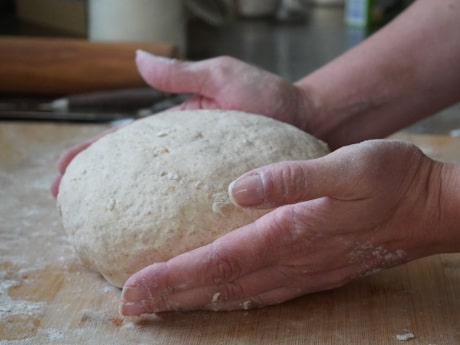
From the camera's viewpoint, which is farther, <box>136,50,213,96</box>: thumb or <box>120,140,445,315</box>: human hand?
<box>136,50,213,96</box>: thumb

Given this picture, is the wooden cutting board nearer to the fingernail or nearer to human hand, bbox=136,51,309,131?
the fingernail

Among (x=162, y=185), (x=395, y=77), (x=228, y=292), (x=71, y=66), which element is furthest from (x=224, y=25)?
(x=228, y=292)

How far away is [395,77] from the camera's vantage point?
1697mm

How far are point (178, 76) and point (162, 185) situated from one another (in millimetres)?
414

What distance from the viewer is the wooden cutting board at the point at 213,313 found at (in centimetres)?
119

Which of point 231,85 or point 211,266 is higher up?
point 231,85

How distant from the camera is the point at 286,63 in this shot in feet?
9.96

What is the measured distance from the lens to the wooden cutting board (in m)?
1.19

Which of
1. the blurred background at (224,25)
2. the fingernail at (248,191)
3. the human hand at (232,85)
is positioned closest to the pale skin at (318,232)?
the fingernail at (248,191)

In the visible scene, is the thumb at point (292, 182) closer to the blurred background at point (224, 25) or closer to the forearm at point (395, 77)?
the forearm at point (395, 77)

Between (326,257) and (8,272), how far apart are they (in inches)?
22.7

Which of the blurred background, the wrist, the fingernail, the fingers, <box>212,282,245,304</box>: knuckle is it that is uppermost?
the fingernail

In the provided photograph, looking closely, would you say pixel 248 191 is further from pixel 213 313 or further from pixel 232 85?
pixel 232 85

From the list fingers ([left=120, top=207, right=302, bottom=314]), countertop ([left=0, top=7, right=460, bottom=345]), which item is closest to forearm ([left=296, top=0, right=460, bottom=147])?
countertop ([left=0, top=7, right=460, bottom=345])
